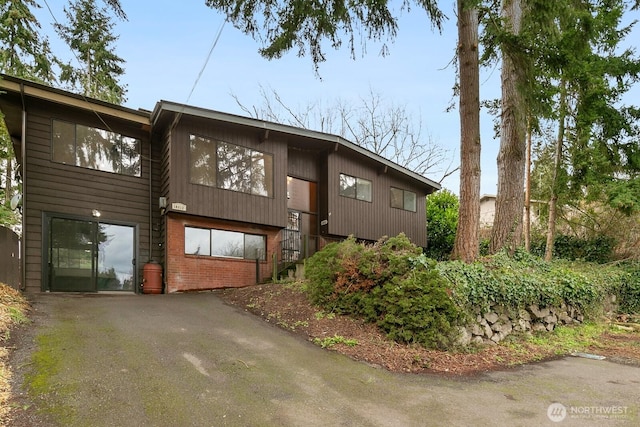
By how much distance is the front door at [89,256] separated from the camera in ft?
31.8

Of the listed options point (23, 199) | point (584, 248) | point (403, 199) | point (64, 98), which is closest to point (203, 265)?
point (23, 199)

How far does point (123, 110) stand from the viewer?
35.1 feet

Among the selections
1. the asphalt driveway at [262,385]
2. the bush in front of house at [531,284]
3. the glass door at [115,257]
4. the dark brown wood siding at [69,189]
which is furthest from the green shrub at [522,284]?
the dark brown wood siding at [69,189]

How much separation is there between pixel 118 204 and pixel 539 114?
34.2ft

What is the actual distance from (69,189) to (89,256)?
5.78 ft

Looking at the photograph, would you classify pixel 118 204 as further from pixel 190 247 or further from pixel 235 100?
pixel 235 100

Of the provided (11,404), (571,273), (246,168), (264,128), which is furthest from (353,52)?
(11,404)

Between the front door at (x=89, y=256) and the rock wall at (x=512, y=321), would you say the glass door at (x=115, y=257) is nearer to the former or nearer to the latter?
the front door at (x=89, y=256)

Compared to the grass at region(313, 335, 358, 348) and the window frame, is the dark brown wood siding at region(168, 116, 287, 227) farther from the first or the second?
the grass at region(313, 335, 358, 348)

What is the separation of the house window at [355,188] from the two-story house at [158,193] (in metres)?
0.38

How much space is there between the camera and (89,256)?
10.1m

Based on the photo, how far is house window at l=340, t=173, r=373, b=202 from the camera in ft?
47.4

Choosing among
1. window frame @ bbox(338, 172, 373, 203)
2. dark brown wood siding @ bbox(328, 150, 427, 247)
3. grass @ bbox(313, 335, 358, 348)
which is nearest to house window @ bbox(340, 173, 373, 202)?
window frame @ bbox(338, 172, 373, 203)

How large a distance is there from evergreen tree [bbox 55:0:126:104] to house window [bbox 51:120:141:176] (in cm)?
1196
